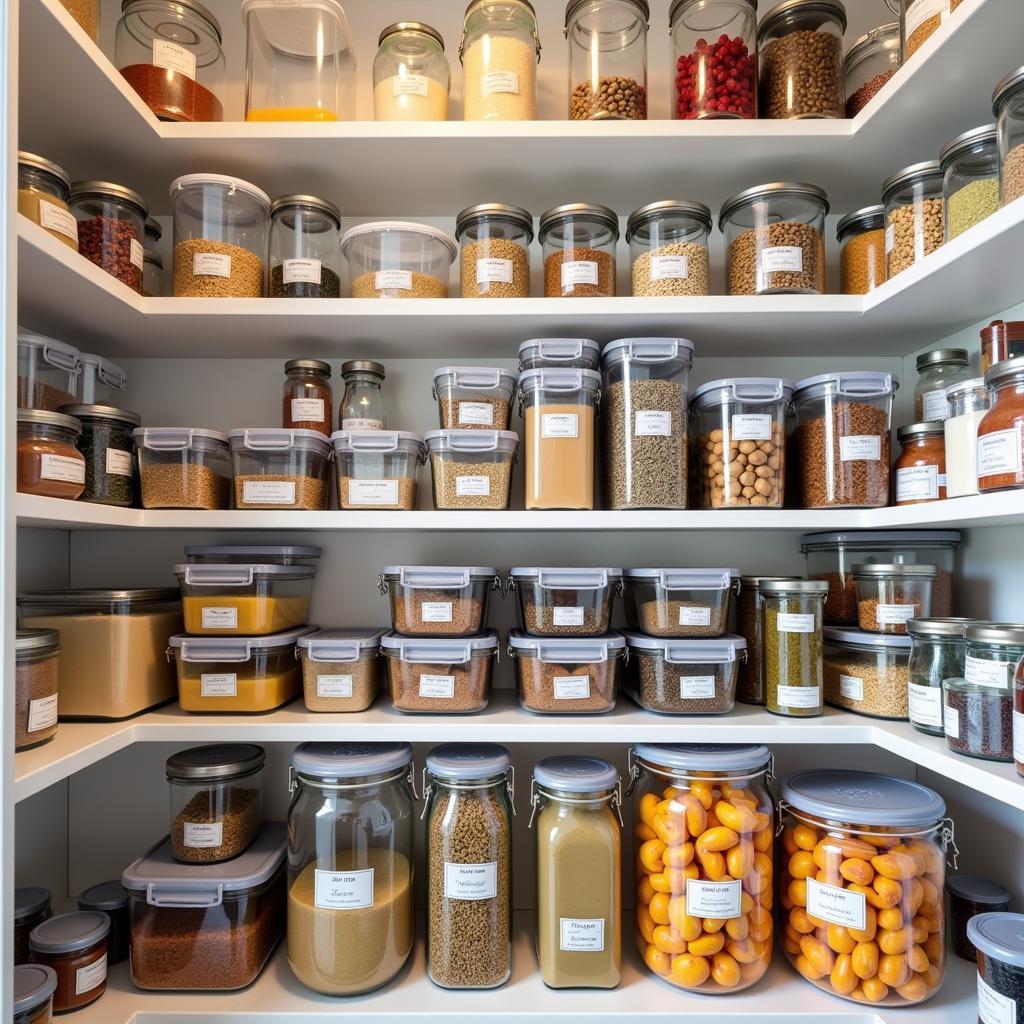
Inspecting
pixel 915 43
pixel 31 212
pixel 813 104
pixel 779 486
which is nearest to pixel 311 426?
pixel 31 212

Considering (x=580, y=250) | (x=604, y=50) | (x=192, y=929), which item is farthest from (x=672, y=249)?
(x=192, y=929)

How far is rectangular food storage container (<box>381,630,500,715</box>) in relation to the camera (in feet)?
4.09

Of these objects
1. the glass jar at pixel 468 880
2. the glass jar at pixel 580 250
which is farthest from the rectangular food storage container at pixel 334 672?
the glass jar at pixel 580 250

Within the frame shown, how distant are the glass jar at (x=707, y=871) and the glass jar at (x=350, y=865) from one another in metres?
0.44

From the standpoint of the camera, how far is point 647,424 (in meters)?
1.24

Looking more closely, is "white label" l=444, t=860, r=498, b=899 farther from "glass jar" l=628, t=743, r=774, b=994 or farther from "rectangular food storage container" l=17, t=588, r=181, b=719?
"rectangular food storage container" l=17, t=588, r=181, b=719

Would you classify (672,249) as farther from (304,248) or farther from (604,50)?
(304,248)

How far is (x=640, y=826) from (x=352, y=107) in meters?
1.55

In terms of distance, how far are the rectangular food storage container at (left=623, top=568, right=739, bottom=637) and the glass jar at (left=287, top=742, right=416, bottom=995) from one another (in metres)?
0.54

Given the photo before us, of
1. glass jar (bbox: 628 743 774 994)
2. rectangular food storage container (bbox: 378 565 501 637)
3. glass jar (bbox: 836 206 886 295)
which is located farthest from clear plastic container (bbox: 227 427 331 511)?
glass jar (bbox: 836 206 886 295)

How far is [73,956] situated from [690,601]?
3.91 ft

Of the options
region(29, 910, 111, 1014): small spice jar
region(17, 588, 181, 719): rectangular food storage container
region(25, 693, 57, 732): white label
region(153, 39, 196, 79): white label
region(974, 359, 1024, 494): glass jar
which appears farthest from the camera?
region(153, 39, 196, 79): white label

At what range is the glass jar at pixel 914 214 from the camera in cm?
117

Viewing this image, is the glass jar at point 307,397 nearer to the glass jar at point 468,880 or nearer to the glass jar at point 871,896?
the glass jar at point 468,880
